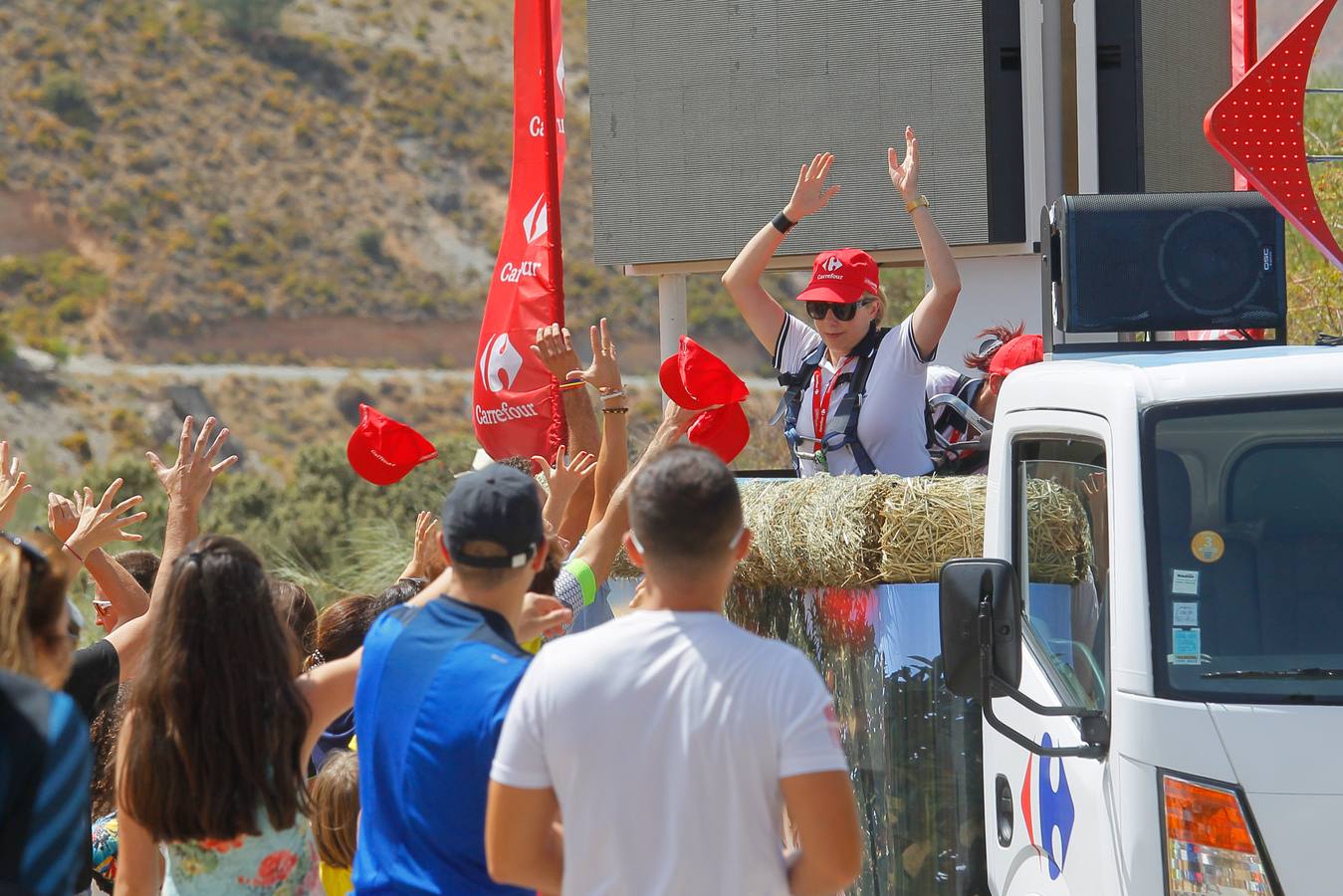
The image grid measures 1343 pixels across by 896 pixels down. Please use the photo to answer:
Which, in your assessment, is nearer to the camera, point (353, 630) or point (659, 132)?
point (353, 630)

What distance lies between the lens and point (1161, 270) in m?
4.26

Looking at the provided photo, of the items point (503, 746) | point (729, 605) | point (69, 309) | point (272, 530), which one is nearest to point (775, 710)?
point (503, 746)

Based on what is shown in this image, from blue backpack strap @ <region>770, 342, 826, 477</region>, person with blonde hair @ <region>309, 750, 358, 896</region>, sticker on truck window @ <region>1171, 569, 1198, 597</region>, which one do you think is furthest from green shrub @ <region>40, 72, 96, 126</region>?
sticker on truck window @ <region>1171, 569, 1198, 597</region>

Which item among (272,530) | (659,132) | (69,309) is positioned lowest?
(272,530)

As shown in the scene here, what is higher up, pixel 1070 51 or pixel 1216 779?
pixel 1070 51

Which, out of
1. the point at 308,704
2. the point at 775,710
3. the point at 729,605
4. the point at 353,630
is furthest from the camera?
the point at 729,605

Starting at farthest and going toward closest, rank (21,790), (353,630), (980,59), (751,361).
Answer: (751,361) < (980,59) < (353,630) < (21,790)

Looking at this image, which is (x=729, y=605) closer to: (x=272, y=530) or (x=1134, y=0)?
(x=1134, y=0)

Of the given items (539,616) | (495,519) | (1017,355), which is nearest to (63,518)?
(539,616)

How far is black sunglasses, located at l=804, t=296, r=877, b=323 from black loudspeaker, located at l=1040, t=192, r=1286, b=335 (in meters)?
1.43

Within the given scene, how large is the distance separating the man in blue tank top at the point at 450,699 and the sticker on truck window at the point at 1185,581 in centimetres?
131

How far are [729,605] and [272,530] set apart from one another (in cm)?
1702

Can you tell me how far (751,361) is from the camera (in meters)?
62.8

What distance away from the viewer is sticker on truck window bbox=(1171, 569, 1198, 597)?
3.17 metres
